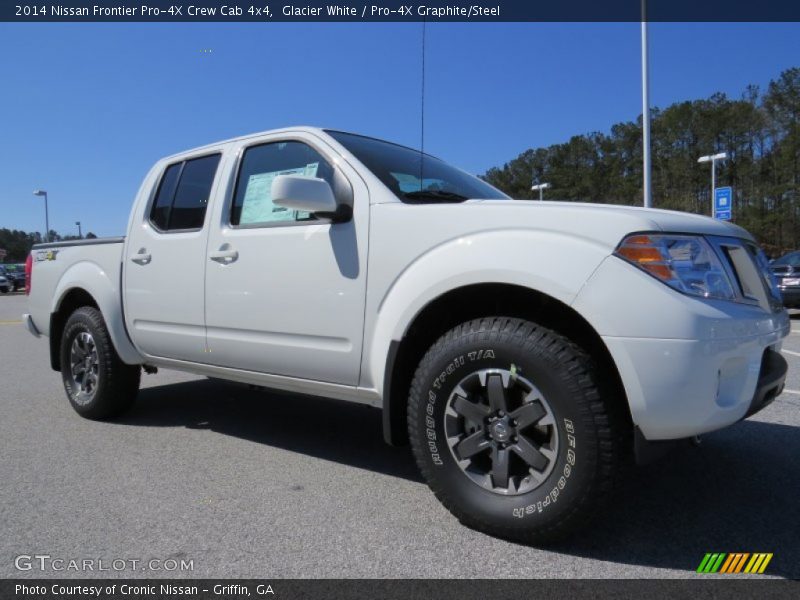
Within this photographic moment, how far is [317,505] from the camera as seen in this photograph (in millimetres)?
2809

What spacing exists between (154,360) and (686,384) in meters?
3.28

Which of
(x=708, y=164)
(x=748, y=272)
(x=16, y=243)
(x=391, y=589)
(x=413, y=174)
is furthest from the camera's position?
(x=16, y=243)

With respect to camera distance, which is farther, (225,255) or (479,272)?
(225,255)

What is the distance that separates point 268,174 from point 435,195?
1011 mm

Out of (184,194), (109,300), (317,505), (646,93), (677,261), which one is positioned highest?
(646,93)

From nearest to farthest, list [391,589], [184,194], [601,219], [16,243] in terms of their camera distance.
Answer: [391,589] < [601,219] < [184,194] < [16,243]

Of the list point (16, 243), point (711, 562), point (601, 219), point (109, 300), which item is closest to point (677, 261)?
point (601, 219)

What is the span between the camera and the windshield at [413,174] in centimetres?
301

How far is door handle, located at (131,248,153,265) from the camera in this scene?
3.86 meters

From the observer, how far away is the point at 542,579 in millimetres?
2115

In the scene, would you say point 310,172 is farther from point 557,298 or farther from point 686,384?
point 686,384

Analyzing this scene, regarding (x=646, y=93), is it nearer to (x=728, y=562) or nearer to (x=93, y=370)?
(x=93, y=370)

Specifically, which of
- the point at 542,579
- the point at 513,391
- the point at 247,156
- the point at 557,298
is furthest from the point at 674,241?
the point at 247,156

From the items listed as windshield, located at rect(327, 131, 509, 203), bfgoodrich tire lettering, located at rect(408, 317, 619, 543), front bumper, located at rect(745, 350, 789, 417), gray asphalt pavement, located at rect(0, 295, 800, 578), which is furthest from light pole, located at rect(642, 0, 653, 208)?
bfgoodrich tire lettering, located at rect(408, 317, 619, 543)
